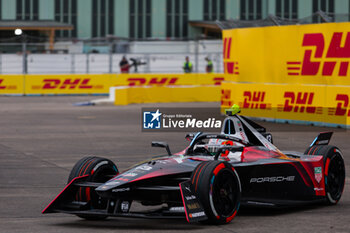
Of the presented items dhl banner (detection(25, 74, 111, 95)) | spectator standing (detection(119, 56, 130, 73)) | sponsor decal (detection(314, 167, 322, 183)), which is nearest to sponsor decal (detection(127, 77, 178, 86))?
dhl banner (detection(25, 74, 111, 95))

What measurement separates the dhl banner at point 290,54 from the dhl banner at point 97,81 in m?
13.8

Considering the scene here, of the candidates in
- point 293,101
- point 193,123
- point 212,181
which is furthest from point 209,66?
point 212,181

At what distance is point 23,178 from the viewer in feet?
44.2

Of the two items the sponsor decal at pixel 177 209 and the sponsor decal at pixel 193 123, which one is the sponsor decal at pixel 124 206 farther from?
the sponsor decal at pixel 193 123

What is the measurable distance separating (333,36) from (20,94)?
2151cm

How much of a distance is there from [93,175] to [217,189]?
1523mm

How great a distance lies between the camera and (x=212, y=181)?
8984 millimetres

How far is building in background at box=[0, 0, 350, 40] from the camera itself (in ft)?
212

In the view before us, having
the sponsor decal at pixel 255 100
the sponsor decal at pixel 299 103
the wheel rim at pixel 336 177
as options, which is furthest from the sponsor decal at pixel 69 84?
the wheel rim at pixel 336 177

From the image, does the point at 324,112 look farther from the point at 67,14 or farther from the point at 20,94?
the point at 67,14

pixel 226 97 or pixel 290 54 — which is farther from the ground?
pixel 290 54

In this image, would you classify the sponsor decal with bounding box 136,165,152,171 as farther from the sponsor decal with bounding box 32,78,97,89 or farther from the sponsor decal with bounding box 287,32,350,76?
the sponsor decal with bounding box 32,78,97,89

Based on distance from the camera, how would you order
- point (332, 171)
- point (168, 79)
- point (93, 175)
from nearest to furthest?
point (93, 175), point (332, 171), point (168, 79)

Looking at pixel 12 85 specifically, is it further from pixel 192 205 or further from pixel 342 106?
pixel 192 205
